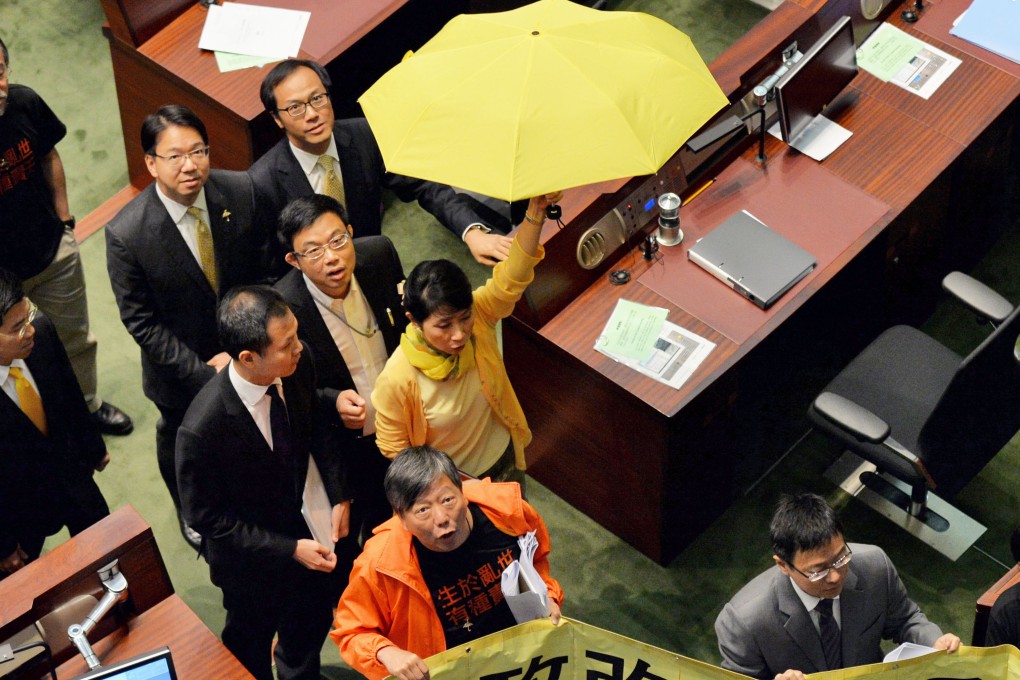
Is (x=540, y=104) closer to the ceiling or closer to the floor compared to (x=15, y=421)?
closer to the ceiling

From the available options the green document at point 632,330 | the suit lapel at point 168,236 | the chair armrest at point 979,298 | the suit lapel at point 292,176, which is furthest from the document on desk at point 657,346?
the suit lapel at point 168,236

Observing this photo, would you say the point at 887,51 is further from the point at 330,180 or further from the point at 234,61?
the point at 234,61

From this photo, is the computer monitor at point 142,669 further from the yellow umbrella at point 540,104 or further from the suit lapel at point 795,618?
the suit lapel at point 795,618

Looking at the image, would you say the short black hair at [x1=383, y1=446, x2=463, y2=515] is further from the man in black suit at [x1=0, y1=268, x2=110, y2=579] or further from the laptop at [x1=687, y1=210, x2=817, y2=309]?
the laptop at [x1=687, y1=210, x2=817, y2=309]

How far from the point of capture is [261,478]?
4.20 m

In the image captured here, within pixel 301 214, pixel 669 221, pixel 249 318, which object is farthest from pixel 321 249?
pixel 669 221

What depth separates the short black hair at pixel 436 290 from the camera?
405 cm

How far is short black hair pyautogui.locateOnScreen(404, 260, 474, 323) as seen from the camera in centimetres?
405

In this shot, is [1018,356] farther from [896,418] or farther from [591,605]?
[591,605]

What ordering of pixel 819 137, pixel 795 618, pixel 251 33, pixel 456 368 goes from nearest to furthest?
pixel 795 618 < pixel 456 368 < pixel 819 137 < pixel 251 33

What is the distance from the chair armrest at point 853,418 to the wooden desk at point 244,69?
2394 millimetres

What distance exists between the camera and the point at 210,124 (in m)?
5.78

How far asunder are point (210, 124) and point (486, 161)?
2.22 m

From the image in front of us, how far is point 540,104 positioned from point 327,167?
1.19 metres
